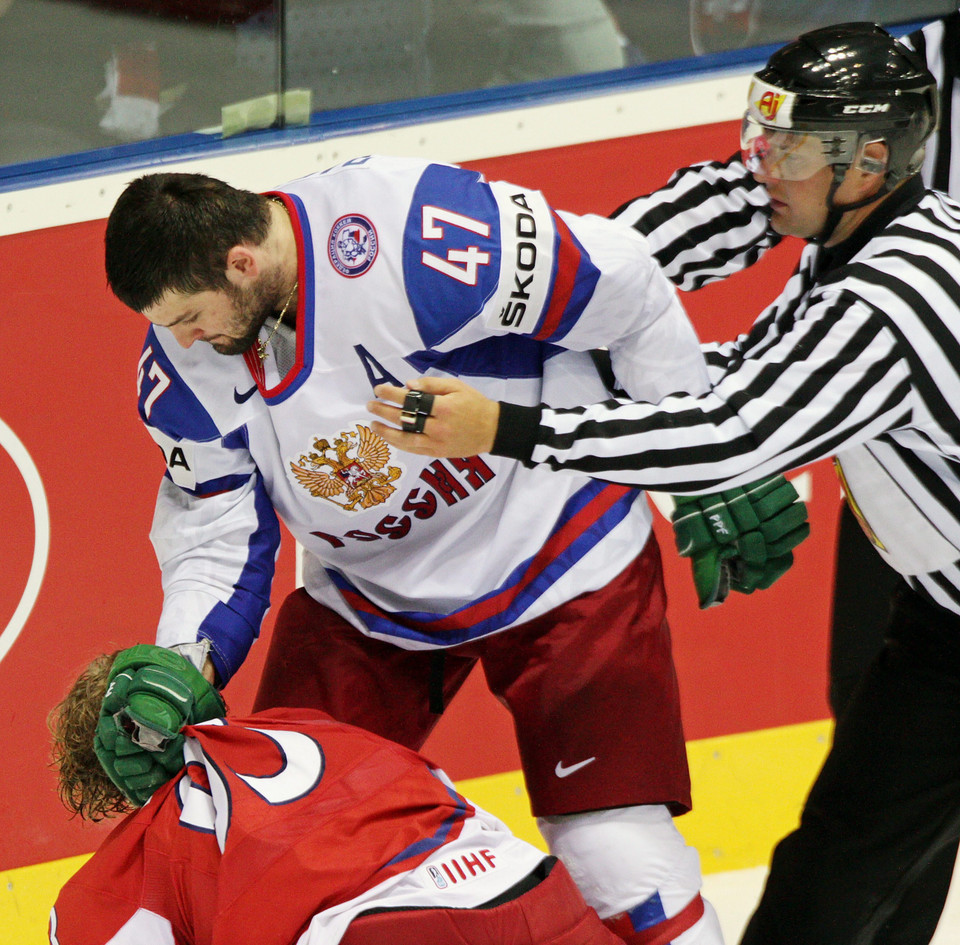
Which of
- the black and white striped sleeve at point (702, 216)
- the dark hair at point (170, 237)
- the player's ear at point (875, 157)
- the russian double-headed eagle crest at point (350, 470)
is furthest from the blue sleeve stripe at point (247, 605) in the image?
the player's ear at point (875, 157)

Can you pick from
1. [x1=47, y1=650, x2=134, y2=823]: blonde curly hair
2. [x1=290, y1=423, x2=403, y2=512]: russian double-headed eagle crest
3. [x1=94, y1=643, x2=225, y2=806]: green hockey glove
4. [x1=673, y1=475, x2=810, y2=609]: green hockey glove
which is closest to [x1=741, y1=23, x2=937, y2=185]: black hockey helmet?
[x1=673, y1=475, x2=810, y2=609]: green hockey glove

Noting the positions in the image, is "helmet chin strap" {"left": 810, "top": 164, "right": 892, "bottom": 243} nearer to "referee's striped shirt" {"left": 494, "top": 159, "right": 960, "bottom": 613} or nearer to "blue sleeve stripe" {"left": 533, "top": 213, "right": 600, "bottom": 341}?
"referee's striped shirt" {"left": 494, "top": 159, "right": 960, "bottom": 613}

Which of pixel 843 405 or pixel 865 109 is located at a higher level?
pixel 865 109

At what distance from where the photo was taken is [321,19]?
2.71m

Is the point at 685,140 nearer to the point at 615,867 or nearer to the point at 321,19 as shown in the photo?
the point at 321,19

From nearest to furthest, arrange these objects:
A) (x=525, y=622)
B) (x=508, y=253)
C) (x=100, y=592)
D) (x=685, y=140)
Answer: (x=508, y=253) → (x=525, y=622) → (x=100, y=592) → (x=685, y=140)

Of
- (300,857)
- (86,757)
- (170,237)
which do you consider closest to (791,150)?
(170,237)

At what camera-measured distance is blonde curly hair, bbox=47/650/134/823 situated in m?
1.78

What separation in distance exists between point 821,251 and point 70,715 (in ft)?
3.84

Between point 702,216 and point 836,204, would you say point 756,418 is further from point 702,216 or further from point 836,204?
point 702,216

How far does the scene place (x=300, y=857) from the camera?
1.48 metres

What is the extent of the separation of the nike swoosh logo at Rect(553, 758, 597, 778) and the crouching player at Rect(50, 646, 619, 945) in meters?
0.27

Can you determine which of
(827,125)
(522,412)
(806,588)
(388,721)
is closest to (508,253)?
(522,412)

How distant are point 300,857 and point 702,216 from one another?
1151mm
